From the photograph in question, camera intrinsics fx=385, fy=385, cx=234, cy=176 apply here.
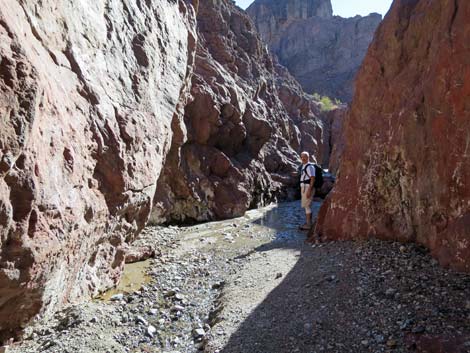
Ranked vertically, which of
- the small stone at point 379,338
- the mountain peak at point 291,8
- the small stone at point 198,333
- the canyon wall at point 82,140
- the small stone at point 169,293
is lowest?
the small stone at point 198,333

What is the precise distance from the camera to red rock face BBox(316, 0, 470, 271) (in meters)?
5.57

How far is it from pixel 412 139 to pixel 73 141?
19.0 ft

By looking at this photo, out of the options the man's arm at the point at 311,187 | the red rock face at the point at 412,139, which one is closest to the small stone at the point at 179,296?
the red rock face at the point at 412,139

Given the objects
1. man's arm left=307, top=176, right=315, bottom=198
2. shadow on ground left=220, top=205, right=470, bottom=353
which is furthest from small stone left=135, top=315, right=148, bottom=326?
man's arm left=307, top=176, right=315, bottom=198

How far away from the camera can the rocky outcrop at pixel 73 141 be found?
4.42 m

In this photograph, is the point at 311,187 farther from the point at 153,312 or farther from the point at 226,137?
the point at 226,137

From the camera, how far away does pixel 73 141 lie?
5.90m

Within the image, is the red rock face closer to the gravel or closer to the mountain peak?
the gravel

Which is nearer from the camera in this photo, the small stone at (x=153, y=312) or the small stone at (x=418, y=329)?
the small stone at (x=418, y=329)

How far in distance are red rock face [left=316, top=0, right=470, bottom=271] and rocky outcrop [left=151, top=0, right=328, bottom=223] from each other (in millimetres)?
7383

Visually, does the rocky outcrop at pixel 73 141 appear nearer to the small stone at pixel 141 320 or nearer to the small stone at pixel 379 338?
the small stone at pixel 141 320

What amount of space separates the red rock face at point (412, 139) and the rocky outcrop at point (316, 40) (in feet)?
207

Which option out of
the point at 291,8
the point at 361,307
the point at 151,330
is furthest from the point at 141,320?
the point at 291,8

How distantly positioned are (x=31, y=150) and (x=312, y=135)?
119 feet
